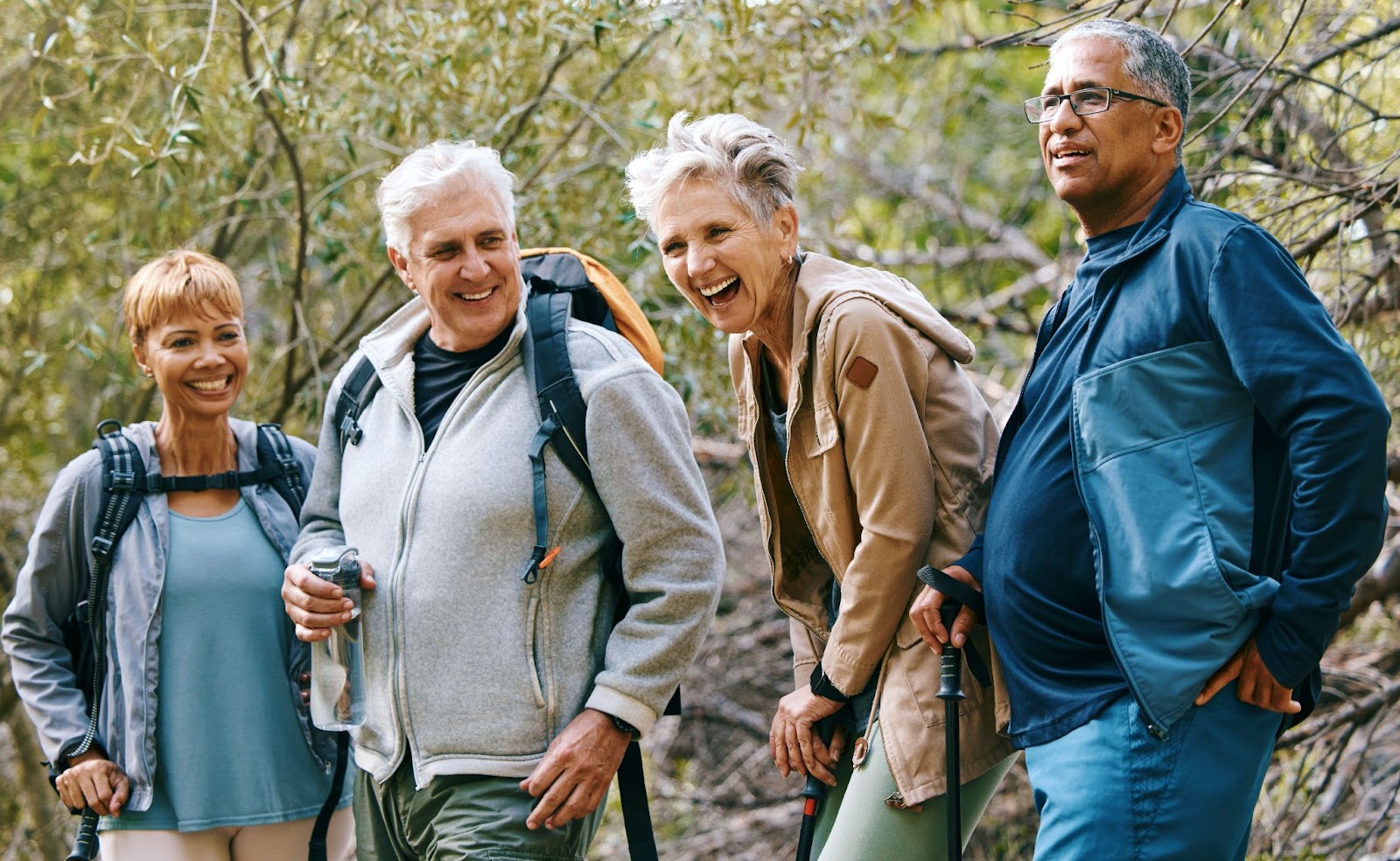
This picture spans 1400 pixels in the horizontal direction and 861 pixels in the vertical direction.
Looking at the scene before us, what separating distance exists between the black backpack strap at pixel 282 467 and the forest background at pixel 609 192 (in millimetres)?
998

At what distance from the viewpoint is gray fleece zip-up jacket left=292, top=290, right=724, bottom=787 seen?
240 cm

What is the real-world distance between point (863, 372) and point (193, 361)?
62.7 inches

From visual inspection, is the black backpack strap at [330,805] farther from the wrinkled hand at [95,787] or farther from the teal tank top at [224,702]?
the wrinkled hand at [95,787]

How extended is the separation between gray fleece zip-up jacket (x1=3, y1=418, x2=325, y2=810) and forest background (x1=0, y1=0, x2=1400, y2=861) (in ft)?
3.82

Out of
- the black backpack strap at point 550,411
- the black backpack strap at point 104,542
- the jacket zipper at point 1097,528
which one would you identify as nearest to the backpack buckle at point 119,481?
the black backpack strap at point 104,542

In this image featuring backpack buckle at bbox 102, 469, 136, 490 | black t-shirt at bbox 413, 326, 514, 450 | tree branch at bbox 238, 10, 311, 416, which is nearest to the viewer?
black t-shirt at bbox 413, 326, 514, 450

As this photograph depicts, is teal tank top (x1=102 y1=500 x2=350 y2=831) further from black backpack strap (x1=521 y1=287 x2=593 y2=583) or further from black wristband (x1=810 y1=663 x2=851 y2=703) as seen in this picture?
black wristband (x1=810 y1=663 x2=851 y2=703)

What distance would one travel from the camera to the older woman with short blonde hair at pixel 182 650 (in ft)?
9.17

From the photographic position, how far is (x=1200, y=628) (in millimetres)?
1794

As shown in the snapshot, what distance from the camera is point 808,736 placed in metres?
2.43

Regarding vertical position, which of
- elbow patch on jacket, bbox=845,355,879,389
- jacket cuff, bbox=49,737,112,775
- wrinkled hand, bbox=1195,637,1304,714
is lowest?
jacket cuff, bbox=49,737,112,775

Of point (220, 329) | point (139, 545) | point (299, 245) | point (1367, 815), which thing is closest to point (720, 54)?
point (299, 245)

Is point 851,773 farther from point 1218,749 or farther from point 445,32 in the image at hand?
point 445,32

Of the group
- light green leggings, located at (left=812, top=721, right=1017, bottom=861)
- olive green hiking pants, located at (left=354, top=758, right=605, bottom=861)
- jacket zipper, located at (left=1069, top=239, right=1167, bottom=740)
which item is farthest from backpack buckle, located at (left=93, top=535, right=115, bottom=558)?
jacket zipper, located at (left=1069, top=239, right=1167, bottom=740)
